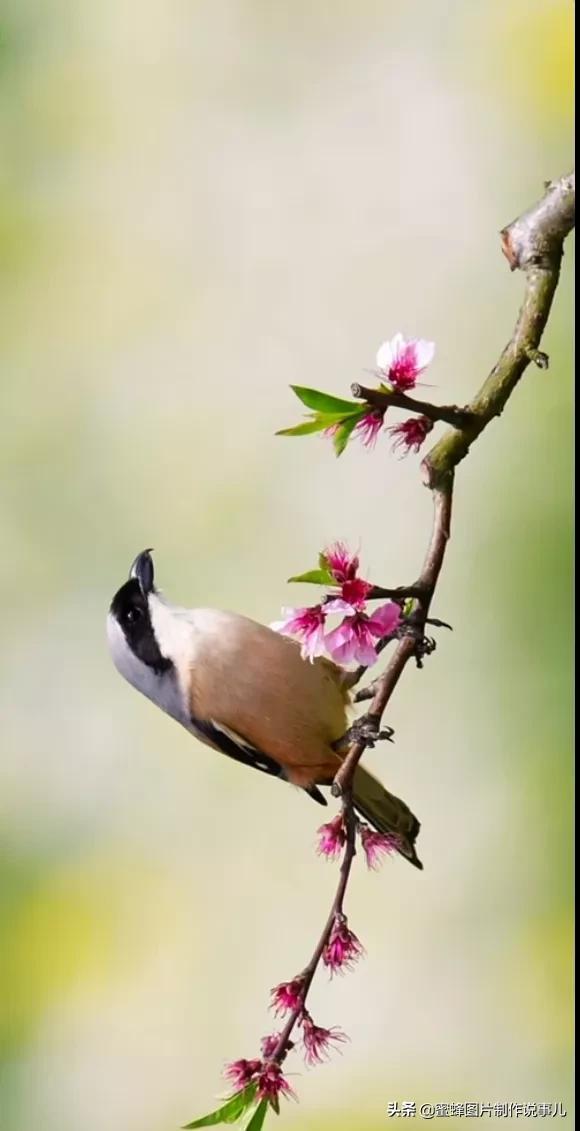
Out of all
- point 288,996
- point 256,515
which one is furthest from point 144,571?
point 288,996

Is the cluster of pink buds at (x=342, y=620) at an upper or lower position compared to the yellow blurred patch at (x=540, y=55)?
lower

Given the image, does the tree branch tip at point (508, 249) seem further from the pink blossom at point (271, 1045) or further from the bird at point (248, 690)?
the pink blossom at point (271, 1045)

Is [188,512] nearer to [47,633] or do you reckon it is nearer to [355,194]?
[47,633]

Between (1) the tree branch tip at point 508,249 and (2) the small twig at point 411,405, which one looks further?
(1) the tree branch tip at point 508,249

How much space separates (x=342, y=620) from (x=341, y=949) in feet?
1.09

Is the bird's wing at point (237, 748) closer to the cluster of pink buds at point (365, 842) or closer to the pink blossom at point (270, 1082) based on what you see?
the cluster of pink buds at point (365, 842)

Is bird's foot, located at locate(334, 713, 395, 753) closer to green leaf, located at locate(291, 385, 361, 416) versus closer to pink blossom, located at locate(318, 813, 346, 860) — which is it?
pink blossom, located at locate(318, 813, 346, 860)

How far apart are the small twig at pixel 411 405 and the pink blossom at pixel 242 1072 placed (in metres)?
0.67

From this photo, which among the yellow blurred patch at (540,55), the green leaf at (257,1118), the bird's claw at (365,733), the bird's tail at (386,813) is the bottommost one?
the green leaf at (257,1118)

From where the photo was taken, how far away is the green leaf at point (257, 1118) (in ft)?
4.10

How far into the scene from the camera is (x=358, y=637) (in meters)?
1.22

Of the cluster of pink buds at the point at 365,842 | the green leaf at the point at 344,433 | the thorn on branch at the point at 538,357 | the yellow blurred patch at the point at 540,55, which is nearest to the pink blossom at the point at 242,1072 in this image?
the cluster of pink buds at the point at 365,842

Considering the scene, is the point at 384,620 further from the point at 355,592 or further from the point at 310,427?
the point at 310,427

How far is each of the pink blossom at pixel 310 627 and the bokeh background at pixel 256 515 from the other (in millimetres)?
85
